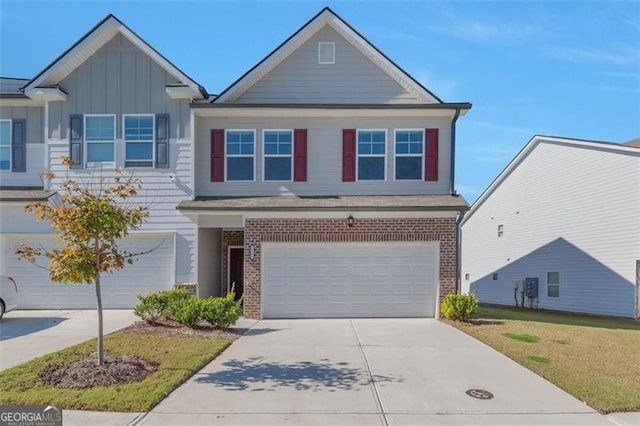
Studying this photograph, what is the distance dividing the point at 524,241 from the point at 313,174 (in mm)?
13283

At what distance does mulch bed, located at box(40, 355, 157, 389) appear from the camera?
644 centimetres

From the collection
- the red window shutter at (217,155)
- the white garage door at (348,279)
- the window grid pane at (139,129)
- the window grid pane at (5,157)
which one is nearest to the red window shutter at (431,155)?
the white garage door at (348,279)

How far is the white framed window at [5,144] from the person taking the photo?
48.2 feet

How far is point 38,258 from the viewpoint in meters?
14.4

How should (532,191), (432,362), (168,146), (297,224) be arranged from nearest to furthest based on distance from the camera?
(432,362)
(297,224)
(168,146)
(532,191)

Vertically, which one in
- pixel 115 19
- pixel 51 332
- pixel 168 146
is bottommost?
pixel 51 332

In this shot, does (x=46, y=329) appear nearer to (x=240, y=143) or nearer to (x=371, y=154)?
(x=240, y=143)

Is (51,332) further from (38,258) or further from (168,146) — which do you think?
(168,146)

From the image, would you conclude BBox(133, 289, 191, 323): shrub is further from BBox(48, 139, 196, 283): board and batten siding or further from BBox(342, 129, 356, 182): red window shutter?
BBox(342, 129, 356, 182): red window shutter

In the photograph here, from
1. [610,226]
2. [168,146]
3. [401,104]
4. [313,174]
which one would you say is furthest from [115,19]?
[610,226]

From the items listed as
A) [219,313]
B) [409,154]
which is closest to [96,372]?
[219,313]

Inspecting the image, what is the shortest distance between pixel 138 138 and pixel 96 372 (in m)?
9.05

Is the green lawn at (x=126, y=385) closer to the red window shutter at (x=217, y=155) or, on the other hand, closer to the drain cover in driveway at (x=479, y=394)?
the drain cover in driveway at (x=479, y=394)

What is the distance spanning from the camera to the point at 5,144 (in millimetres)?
14719
